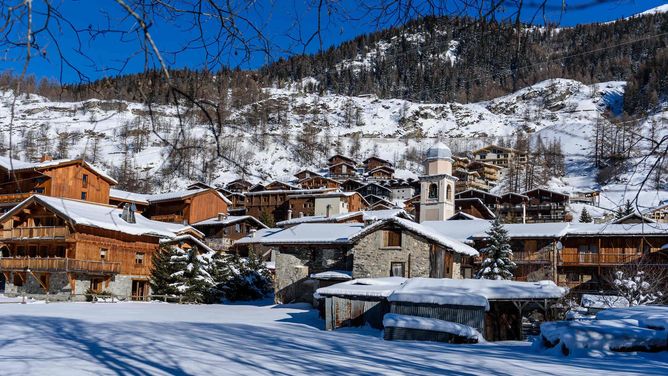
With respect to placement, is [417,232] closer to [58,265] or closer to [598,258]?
[598,258]

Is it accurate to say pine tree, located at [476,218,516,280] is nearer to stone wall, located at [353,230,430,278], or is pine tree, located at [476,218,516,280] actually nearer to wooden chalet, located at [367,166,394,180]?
stone wall, located at [353,230,430,278]

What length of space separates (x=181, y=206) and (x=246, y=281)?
19.2 metres

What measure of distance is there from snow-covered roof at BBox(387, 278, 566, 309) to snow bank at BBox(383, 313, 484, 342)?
37.1 inches

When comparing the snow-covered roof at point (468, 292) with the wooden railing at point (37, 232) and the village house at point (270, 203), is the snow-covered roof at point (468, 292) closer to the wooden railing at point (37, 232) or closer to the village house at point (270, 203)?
the wooden railing at point (37, 232)

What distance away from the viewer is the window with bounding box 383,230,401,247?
31920mm

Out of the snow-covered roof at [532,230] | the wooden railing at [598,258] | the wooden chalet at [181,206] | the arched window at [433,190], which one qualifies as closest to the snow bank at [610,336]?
the snow-covered roof at [532,230]

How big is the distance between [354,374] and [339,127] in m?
118

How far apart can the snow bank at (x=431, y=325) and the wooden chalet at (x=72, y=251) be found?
2014 cm

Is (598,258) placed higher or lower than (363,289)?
higher

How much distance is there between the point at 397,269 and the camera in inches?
1246

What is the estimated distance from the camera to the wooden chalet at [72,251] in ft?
116

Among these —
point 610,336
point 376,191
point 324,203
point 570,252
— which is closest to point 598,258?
point 570,252

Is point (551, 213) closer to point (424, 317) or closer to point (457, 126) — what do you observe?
point (424, 317)

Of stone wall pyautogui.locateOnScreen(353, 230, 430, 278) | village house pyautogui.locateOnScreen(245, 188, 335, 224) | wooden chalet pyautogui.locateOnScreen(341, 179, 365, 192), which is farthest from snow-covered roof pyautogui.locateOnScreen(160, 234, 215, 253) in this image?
wooden chalet pyautogui.locateOnScreen(341, 179, 365, 192)
